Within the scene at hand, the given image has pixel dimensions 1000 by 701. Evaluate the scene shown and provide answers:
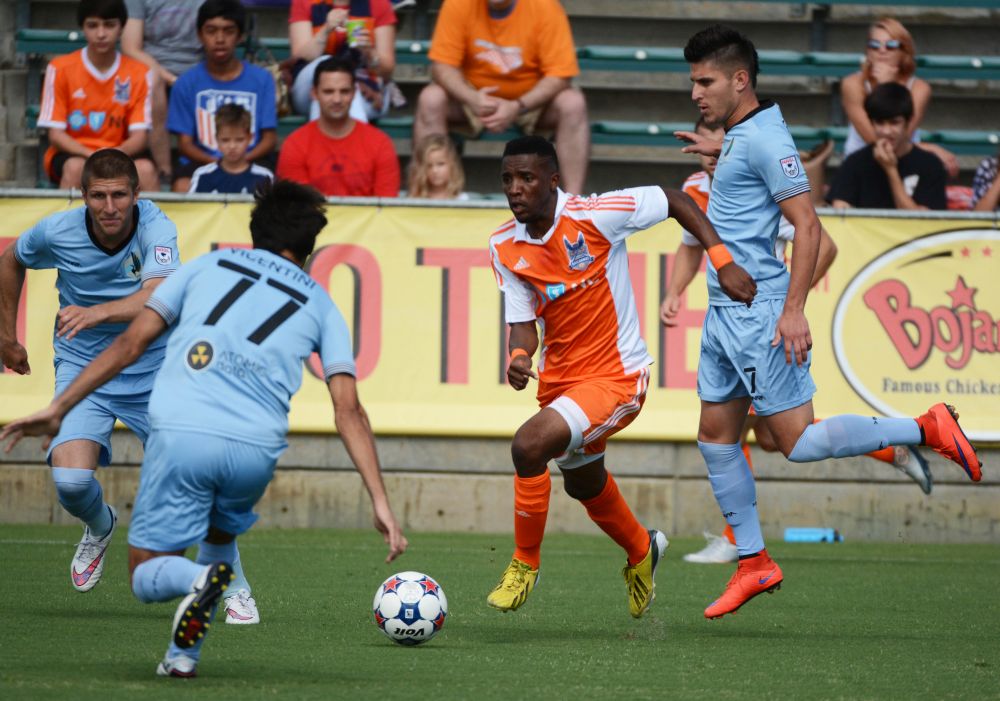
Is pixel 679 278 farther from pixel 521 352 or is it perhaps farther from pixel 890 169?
pixel 890 169

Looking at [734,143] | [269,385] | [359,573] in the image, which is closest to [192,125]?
[359,573]

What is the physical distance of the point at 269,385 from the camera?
4.84 meters

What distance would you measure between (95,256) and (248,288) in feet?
7.54

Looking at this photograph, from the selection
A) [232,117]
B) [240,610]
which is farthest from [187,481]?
[232,117]

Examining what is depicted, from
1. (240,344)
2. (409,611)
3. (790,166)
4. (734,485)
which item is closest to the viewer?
(240,344)

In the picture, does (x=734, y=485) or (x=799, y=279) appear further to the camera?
(x=734, y=485)

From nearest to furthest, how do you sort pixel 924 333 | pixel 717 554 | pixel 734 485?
pixel 734 485 → pixel 717 554 → pixel 924 333

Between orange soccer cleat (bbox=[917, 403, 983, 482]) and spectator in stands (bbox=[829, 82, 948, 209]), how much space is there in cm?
503

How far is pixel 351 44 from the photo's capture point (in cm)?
1221

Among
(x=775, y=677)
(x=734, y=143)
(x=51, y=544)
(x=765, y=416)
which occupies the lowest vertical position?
(x=51, y=544)

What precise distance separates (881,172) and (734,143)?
211 inches

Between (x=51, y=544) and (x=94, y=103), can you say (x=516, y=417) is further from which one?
(x=94, y=103)

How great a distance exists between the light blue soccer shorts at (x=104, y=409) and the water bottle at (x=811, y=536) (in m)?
5.24

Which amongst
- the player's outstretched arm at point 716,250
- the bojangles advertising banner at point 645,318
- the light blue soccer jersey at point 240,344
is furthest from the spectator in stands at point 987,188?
the light blue soccer jersey at point 240,344
